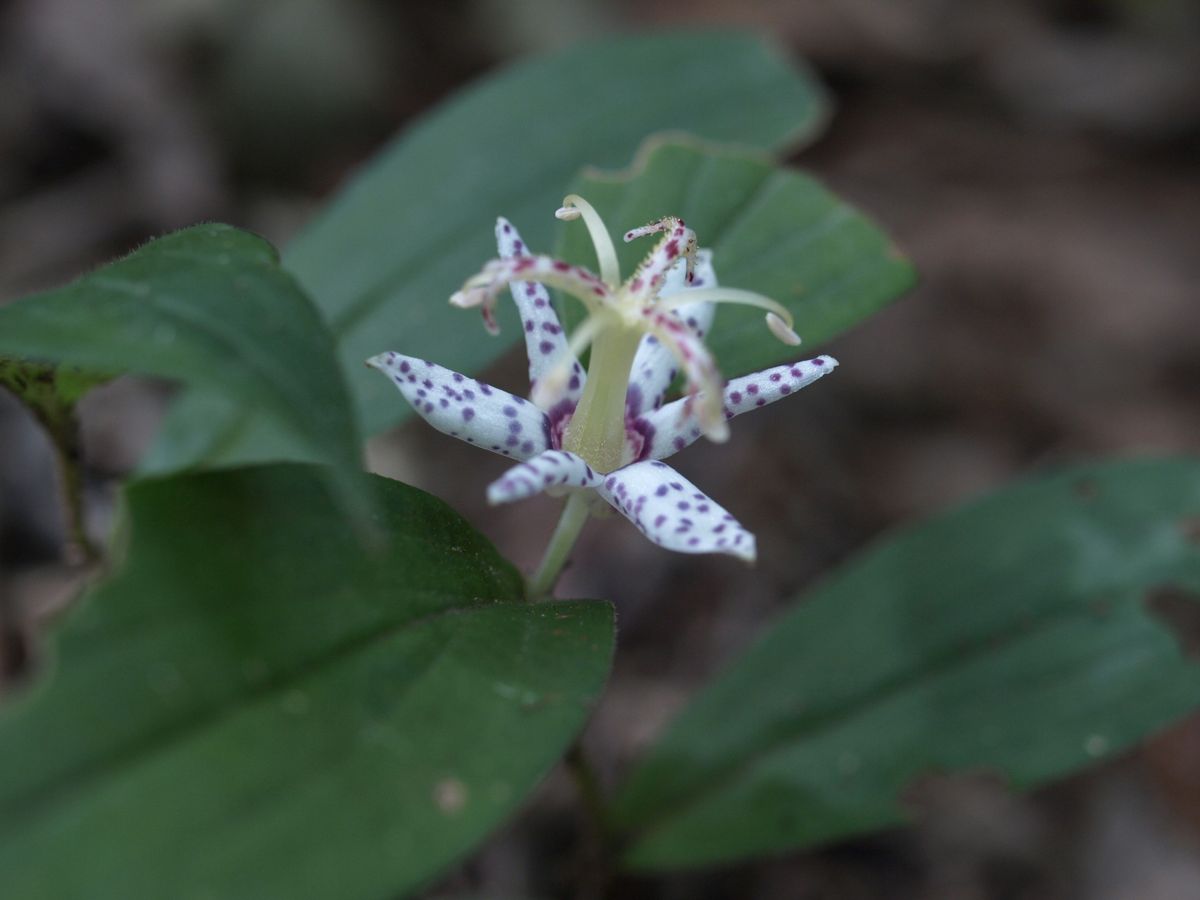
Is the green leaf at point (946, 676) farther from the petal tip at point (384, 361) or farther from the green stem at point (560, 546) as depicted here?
the petal tip at point (384, 361)

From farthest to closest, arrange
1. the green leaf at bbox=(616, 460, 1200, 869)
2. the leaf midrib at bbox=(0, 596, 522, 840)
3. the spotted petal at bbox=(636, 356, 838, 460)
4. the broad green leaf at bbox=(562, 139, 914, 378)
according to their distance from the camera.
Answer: the green leaf at bbox=(616, 460, 1200, 869), the broad green leaf at bbox=(562, 139, 914, 378), the spotted petal at bbox=(636, 356, 838, 460), the leaf midrib at bbox=(0, 596, 522, 840)

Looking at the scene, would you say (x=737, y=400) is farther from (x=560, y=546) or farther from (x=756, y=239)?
(x=756, y=239)

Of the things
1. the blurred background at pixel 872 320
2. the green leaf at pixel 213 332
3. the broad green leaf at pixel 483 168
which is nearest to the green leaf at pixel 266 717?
the green leaf at pixel 213 332

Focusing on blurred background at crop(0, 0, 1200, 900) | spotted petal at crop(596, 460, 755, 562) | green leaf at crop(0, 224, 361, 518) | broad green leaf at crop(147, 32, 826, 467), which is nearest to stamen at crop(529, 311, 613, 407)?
spotted petal at crop(596, 460, 755, 562)

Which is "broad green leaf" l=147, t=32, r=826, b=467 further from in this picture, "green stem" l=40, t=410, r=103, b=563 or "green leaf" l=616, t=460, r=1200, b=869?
"green leaf" l=616, t=460, r=1200, b=869

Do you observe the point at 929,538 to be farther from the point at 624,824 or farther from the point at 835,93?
the point at 835,93

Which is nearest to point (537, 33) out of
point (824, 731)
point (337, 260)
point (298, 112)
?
point (298, 112)

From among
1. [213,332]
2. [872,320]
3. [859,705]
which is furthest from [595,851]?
[872,320]
